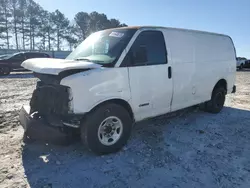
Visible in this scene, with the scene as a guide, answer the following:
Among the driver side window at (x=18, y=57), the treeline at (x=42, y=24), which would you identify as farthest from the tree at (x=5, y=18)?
the driver side window at (x=18, y=57)

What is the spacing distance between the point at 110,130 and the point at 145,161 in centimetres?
77

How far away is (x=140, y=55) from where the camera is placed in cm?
404

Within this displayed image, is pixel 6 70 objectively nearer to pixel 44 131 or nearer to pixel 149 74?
pixel 44 131

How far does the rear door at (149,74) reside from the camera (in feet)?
13.0

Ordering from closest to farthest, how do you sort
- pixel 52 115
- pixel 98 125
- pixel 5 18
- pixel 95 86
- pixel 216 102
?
pixel 95 86
pixel 98 125
pixel 52 115
pixel 216 102
pixel 5 18

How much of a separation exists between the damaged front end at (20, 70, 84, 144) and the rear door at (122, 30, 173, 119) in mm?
1086

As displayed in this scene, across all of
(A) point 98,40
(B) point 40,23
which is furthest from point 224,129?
(B) point 40,23

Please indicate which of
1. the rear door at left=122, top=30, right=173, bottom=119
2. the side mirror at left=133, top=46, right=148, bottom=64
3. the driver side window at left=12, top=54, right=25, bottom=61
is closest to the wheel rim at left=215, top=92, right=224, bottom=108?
the rear door at left=122, top=30, right=173, bottom=119

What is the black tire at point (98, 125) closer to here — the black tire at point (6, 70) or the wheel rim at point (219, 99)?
the wheel rim at point (219, 99)

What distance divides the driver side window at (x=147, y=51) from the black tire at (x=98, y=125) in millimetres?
801

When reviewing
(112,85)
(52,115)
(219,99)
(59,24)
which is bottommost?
(219,99)

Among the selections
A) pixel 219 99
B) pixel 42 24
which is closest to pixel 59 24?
pixel 42 24

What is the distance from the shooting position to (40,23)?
140 feet

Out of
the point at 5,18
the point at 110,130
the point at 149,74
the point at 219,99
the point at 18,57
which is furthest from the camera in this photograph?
the point at 5,18
